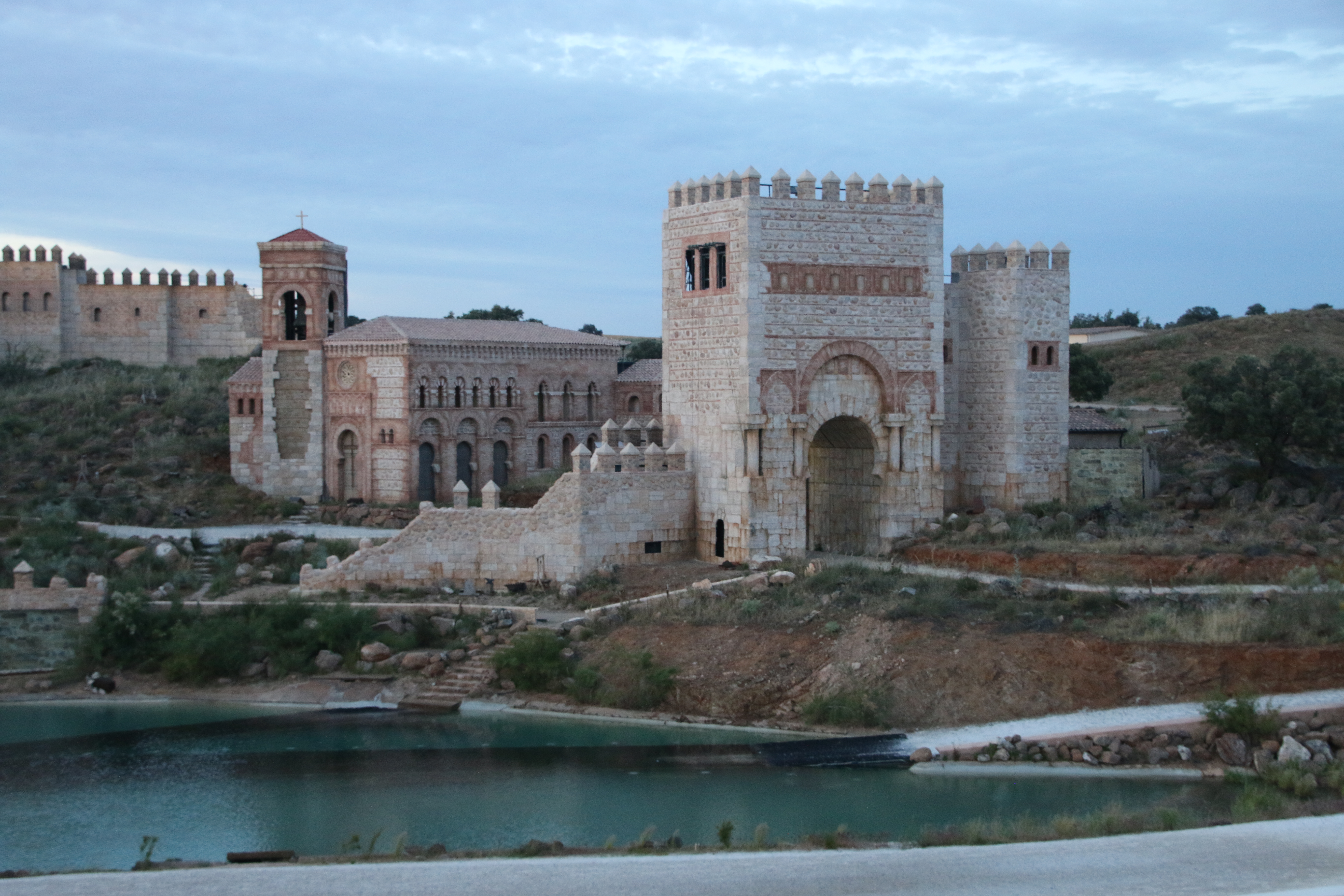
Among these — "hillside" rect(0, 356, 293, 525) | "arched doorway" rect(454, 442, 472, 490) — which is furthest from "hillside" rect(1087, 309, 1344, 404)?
"hillside" rect(0, 356, 293, 525)

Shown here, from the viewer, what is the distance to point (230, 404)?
37562 millimetres

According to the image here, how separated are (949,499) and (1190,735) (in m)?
11.4

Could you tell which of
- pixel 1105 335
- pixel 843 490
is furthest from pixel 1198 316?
pixel 843 490

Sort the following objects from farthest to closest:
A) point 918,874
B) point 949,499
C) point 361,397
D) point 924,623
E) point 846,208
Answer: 1. point 361,397
2. point 949,499
3. point 846,208
4. point 924,623
5. point 918,874

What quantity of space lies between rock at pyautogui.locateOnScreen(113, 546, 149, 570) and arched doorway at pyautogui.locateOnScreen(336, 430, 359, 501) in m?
7.69

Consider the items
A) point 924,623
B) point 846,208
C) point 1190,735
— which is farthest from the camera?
point 846,208

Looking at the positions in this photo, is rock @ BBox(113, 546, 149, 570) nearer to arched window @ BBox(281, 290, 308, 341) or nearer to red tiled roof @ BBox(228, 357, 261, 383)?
red tiled roof @ BBox(228, 357, 261, 383)

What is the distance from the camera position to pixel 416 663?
24.8 meters

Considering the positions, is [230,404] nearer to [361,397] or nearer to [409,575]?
[361,397]

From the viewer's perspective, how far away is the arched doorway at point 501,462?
39.0m

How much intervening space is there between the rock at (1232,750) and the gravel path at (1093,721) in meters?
0.68

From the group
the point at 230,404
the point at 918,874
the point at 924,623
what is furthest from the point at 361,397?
the point at 918,874

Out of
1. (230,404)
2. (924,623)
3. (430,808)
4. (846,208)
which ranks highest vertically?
(846,208)

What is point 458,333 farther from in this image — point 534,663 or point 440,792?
point 440,792
